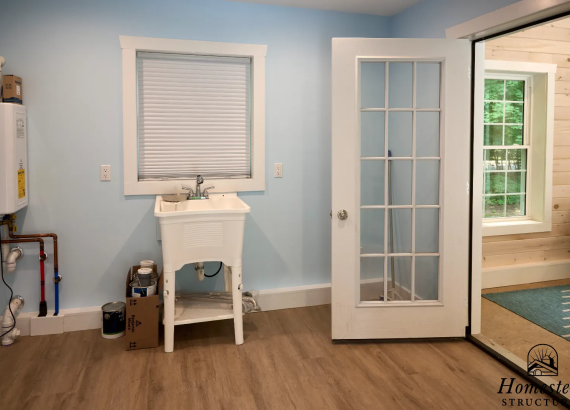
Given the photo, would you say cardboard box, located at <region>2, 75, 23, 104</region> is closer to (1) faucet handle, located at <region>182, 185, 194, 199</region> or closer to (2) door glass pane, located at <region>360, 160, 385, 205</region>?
(1) faucet handle, located at <region>182, 185, 194, 199</region>

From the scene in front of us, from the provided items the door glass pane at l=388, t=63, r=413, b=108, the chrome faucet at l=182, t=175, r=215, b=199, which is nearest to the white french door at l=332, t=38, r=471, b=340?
the door glass pane at l=388, t=63, r=413, b=108

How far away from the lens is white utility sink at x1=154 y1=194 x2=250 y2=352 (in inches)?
108

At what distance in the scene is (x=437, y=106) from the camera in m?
2.89

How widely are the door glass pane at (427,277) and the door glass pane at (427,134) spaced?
26.5 inches

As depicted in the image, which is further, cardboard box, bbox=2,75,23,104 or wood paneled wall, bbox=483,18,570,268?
wood paneled wall, bbox=483,18,570,268

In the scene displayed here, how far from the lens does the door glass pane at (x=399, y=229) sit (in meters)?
2.93

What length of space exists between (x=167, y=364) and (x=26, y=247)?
1262 millimetres

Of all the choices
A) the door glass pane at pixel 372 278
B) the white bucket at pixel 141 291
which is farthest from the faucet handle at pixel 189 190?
the door glass pane at pixel 372 278

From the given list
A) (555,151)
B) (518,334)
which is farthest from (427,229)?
(555,151)

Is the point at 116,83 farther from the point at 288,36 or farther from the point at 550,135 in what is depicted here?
the point at 550,135

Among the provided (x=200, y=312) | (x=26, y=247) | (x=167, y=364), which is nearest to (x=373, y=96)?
(x=200, y=312)

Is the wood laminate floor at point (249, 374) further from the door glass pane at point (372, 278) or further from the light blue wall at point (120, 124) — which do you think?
the light blue wall at point (120, 124)

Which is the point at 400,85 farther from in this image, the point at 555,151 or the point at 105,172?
the point at 555,151

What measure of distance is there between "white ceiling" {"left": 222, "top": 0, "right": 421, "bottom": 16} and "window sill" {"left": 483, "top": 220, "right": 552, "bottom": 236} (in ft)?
6.85
